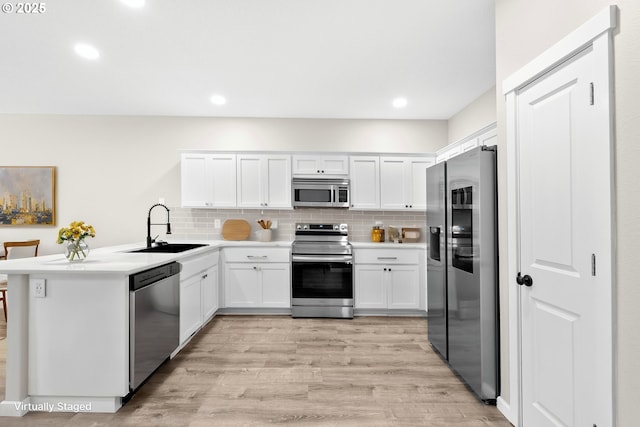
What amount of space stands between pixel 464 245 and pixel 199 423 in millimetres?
2167

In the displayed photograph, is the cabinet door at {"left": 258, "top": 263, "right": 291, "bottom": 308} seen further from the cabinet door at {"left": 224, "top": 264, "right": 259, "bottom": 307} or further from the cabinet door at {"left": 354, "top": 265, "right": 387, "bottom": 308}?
the cabinet door at {"left": 354, "top": 265, "right": 387, "bottom": 308}

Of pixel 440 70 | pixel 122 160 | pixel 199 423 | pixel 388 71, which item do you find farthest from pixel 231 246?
pixel 440 70

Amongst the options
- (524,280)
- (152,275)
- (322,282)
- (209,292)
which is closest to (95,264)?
(152,275)

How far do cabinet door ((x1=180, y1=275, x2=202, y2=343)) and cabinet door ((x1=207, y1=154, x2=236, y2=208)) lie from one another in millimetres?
1317

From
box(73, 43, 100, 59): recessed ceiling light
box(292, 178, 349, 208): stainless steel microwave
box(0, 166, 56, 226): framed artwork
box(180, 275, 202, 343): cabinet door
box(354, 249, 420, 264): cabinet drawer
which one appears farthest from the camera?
box(0, 166, 56, 226): framed artwork

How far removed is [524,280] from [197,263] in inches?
114

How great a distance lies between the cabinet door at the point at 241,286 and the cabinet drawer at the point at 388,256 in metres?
1.38

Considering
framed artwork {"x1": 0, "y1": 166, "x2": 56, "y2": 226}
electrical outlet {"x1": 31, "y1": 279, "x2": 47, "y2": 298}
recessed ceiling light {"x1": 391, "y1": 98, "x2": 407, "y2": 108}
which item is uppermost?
recessed ceiling light {"x1": 391, "y1": 98, "x2": 407, "y2": 108}

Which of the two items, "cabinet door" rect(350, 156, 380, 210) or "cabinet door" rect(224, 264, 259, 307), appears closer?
"cabinet door" rect(224, 264, 259, 307)

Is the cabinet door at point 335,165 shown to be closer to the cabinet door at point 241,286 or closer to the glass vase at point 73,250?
the cabinet door at point 241,286

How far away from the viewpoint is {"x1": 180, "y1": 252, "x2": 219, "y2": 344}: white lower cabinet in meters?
3.04

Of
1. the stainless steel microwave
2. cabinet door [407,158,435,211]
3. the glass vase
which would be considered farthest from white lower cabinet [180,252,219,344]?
cabinet door [407,158,435,211]

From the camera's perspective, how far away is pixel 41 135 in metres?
4.70

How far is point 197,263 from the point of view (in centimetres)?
339
